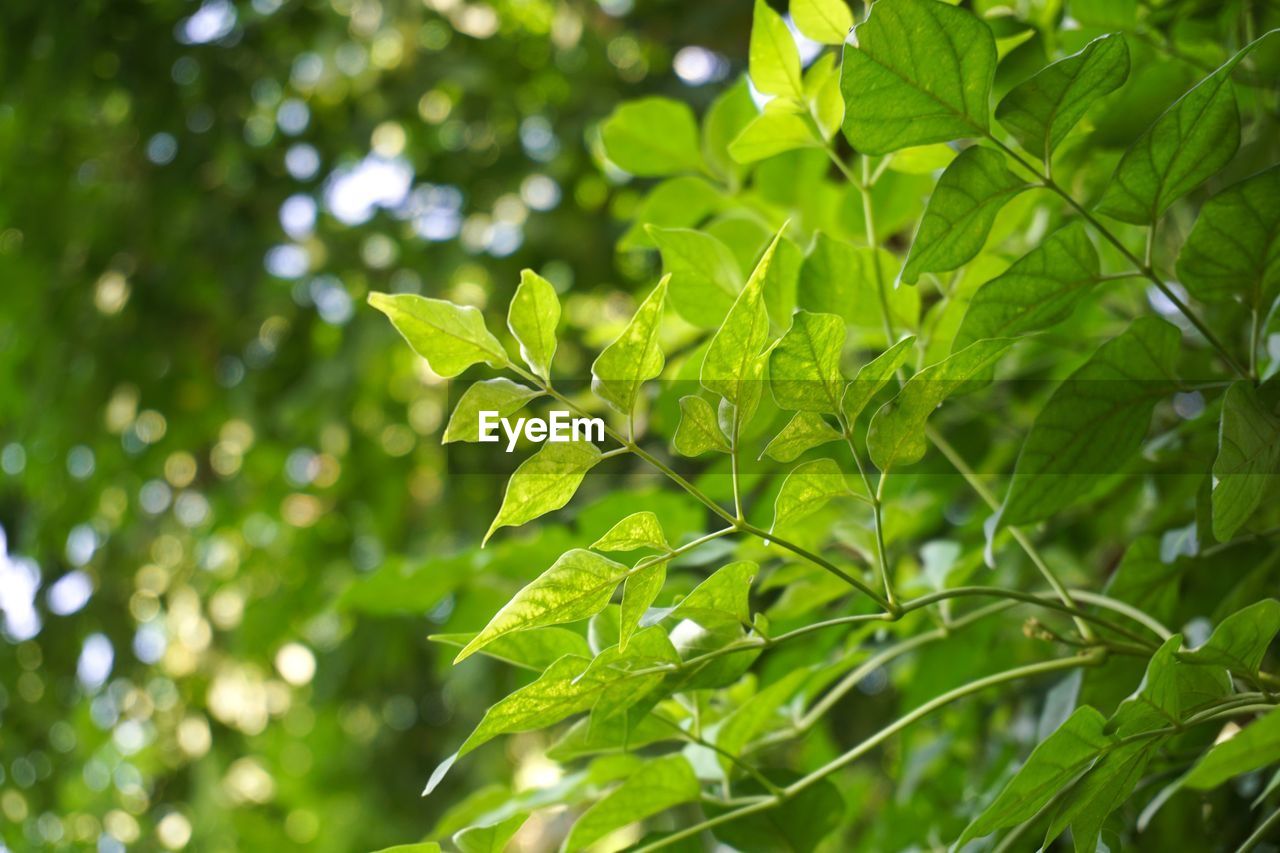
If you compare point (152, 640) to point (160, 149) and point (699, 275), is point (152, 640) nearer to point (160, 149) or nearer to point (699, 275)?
point (160, 149)

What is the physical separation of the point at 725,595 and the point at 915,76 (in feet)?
0.43

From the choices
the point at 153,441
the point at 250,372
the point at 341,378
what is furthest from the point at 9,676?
the point at 341,378

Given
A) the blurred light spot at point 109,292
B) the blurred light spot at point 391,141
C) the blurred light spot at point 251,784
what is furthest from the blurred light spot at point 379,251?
the blurred light spot at point 251,784

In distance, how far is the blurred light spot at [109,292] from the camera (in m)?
1.23

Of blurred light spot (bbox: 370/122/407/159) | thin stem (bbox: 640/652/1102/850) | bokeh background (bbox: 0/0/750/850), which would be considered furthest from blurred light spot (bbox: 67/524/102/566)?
thin stem (bbox: 640/652/1102/850)

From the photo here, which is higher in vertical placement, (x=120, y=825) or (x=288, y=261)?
(x=288, y=261)

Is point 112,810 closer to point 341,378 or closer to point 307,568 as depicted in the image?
point 307,568

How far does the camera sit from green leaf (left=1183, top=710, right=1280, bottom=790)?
0.20 m

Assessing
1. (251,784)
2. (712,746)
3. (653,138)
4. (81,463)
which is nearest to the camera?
(712,746)

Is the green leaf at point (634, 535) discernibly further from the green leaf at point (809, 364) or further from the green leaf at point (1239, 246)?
the green leaf at point (1239, 246)

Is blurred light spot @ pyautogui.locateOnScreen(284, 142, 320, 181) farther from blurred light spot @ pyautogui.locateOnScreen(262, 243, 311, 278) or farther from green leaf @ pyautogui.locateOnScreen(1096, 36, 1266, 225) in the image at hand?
green leaf @ pyautogui.locateOnScreen(1096, 36, 1266, 225)

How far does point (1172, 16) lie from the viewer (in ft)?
1.28

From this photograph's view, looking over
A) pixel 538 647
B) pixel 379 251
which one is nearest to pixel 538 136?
pixel 379 251

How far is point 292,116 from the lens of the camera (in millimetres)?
1310
